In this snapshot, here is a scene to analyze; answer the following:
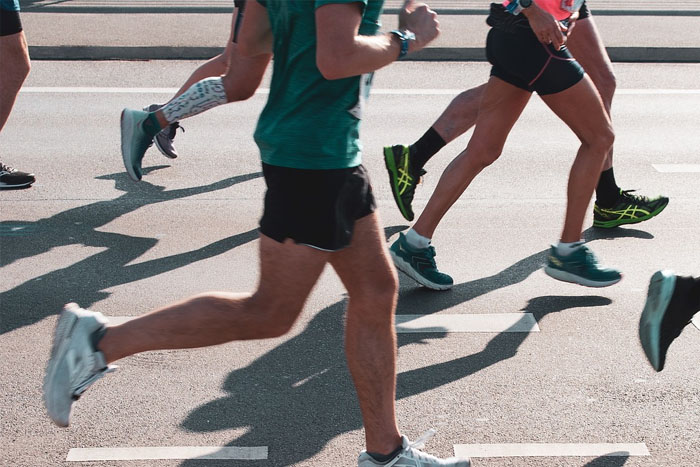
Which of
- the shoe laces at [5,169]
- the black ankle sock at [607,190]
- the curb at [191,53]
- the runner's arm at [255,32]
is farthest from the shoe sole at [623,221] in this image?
the curb at [191,53]

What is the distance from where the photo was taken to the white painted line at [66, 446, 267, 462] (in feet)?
11.2

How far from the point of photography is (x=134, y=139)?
5766 millimetres

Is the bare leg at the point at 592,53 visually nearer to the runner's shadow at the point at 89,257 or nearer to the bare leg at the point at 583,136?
the bare leg at the point at 583,136

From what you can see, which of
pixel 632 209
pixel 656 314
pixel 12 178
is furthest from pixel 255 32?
pixel 12 178

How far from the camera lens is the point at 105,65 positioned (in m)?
10.5

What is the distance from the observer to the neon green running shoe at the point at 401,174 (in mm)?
5621

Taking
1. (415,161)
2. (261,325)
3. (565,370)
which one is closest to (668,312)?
(565,370)

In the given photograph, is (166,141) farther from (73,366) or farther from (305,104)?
(305,104)

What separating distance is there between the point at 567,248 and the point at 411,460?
192cm

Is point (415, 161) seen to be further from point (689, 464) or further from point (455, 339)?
point (689, 464)

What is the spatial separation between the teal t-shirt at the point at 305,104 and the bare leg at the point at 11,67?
3.73 metres

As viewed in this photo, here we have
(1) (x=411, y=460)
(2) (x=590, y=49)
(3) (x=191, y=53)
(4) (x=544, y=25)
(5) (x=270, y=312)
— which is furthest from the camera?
(3) (x=191, y=53)

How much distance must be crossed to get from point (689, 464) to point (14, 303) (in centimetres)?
298

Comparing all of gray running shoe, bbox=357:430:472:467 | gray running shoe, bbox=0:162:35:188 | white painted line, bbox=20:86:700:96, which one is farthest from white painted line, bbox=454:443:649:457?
white painted line, bbox=20:86:700:96
